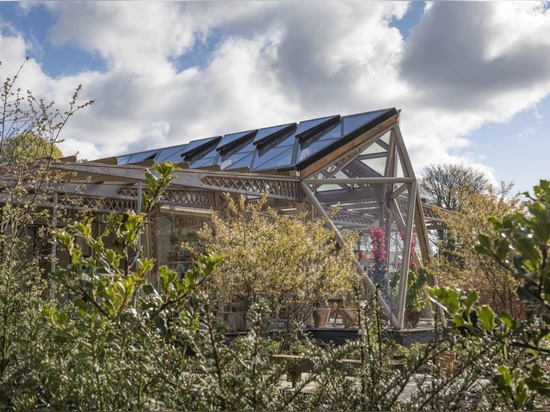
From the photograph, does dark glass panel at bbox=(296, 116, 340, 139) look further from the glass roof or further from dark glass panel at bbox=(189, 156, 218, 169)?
dark glass panel at bbox=(189, 156, 218, 169)

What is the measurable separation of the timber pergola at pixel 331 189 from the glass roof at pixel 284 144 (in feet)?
0.11

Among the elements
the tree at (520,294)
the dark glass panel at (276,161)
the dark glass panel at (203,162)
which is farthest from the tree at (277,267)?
the dark glass panel at (203,162)

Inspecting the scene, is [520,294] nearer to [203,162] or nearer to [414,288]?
[414,288]

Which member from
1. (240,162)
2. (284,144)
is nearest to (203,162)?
(240,162)

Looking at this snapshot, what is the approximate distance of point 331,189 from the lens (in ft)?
49.7

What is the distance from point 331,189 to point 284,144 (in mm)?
2451

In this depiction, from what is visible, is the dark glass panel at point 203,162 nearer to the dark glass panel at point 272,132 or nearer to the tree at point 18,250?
the dark glass panel at point 272,132

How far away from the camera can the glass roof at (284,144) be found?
51.0 feet

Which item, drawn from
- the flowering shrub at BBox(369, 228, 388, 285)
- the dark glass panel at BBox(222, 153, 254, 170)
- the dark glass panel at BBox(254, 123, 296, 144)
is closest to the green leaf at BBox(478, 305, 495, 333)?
the flowering shrub at BBox(369, 228, 388, 285)

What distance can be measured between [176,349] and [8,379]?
2.29 ft

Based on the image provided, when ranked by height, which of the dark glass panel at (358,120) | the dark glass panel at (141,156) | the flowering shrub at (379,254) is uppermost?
the dark glass panel at (141,156)

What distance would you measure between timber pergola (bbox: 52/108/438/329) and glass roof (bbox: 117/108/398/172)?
35mm

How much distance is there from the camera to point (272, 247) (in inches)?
367

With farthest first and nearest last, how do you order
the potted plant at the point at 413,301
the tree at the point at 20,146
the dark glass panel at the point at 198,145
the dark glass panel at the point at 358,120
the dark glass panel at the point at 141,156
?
1. the dark glass panel at the point at 141,156
2. the dark glass panel at the point at 198,145
3. the dark glass panel at the point at 358,120
4. the potted plant at the point at 413,301
5. the tree at the point at 20,146
